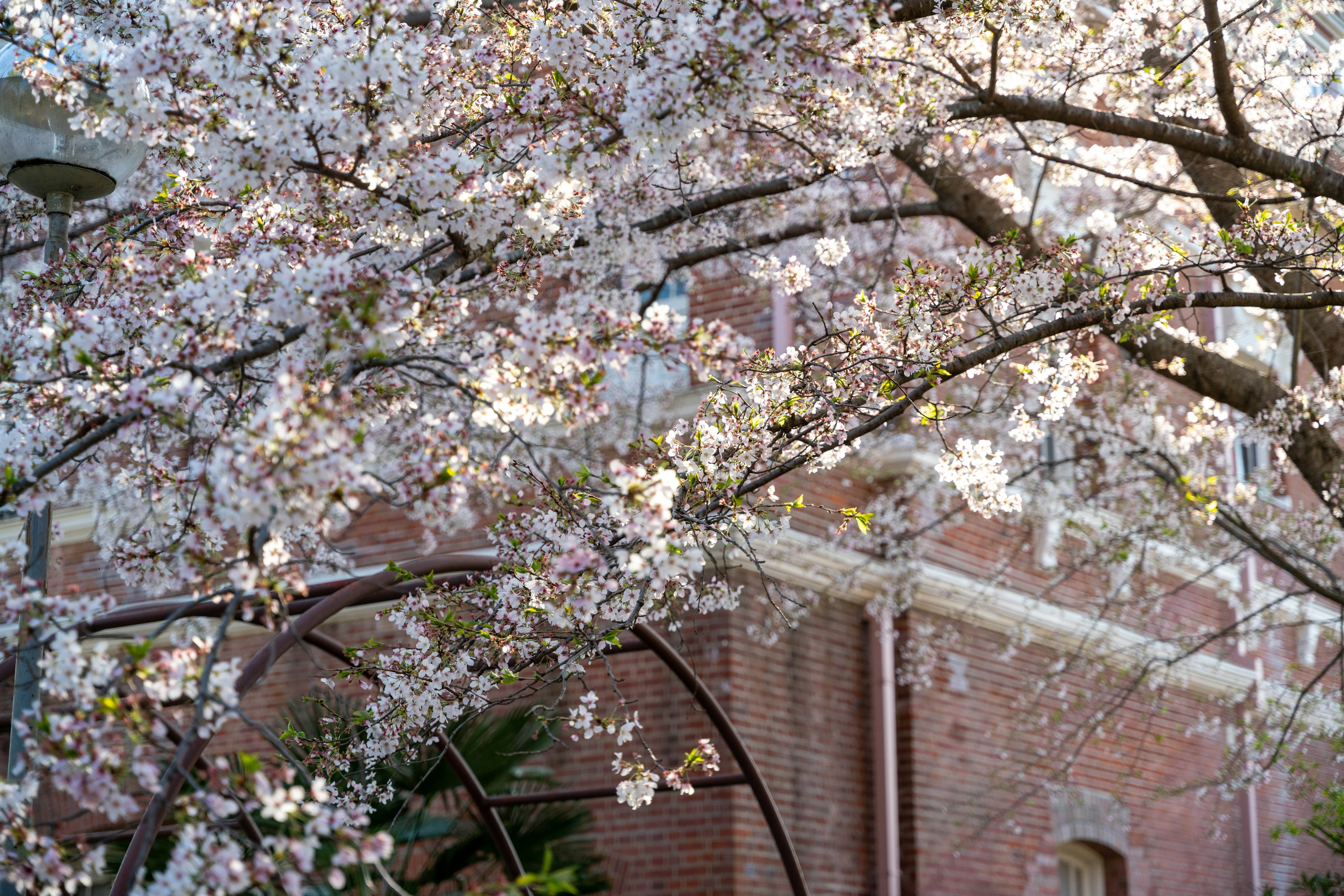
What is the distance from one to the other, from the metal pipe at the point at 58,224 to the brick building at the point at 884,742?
14.2 ft

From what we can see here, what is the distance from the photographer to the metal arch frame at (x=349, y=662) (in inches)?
134

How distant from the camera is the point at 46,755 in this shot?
2.67m

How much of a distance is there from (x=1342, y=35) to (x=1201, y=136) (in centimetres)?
1174

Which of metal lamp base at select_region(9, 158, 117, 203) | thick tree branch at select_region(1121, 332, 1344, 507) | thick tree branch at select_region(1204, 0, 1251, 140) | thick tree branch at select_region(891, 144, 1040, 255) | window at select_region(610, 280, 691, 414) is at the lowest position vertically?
metal lamp base at select_region(9, 158, 117, 203)

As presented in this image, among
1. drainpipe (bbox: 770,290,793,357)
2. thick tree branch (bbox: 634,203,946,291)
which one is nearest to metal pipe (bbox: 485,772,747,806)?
thick tree branch (bbox: 634,203,946,291)

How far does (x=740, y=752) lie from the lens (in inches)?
253

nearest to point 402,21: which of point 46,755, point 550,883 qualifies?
point 46,755

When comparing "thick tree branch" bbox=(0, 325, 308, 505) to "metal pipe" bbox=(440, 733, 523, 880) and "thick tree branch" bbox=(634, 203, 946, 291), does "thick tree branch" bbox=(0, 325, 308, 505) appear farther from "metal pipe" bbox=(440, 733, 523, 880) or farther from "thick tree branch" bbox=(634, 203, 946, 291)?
"thick tree branch" bbox=(634, 203, 946, 291)

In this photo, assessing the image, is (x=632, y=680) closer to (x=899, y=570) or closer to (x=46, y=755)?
(x=899, y=570)

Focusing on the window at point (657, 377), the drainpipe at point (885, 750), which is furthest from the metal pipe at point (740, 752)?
the window at point (657, 377)

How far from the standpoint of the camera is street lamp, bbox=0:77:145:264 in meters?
4.25

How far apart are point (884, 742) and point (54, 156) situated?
302 inches

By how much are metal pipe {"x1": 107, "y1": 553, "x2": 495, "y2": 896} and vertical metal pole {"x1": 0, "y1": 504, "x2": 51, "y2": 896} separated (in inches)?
12.0

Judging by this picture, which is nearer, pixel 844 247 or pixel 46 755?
pixel 46 755
